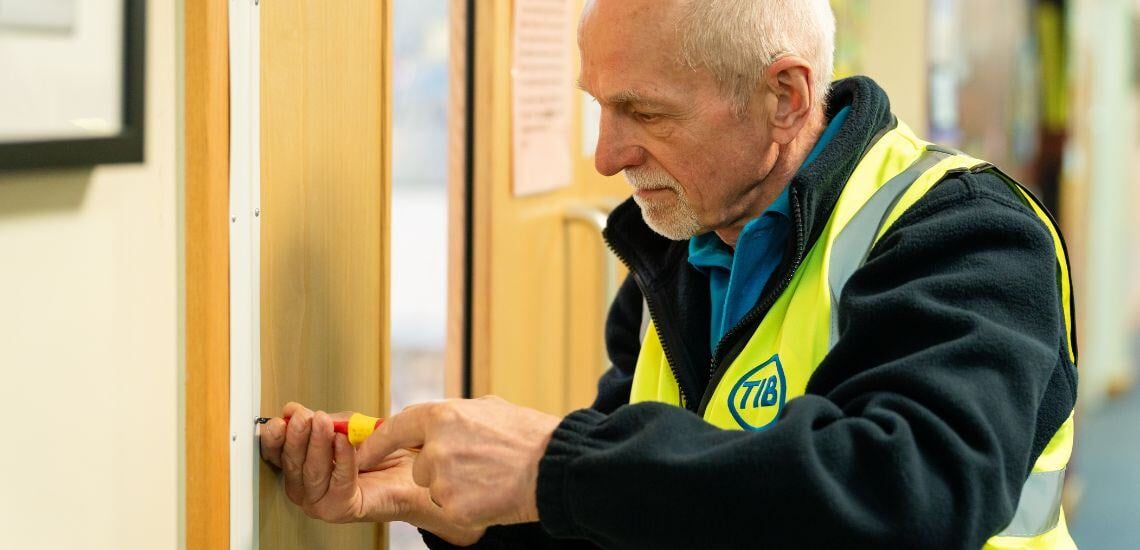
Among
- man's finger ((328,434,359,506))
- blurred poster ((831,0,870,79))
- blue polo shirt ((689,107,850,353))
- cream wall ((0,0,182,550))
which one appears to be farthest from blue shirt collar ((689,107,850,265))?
blurred poster ((831,0,870,79))

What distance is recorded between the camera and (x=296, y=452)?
3.82 feet

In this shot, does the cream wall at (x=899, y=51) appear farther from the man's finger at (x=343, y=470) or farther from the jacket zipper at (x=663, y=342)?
the man's finger at (x=343, y=470)

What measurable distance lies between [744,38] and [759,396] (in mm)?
336

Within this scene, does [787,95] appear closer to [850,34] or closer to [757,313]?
[757,313]

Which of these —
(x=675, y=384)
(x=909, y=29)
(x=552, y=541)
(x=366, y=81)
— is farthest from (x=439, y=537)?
(x=909, y=29)

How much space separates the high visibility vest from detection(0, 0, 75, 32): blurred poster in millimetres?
634

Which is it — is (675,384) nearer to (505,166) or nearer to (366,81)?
(366,81)

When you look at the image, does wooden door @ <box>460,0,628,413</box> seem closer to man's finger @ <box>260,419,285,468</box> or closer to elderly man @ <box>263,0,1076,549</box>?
elderly man @ <box>263,0,1076,549</box>

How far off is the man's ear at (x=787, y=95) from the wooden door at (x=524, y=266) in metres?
0.61

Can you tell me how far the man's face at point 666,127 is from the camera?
123 centimetres

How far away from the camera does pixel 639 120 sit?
4.16 ft

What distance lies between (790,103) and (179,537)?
69cm

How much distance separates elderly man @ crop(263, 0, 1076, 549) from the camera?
922mm

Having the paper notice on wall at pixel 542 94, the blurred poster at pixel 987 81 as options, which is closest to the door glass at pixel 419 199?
the paper notice on wall at pixel 542 94
